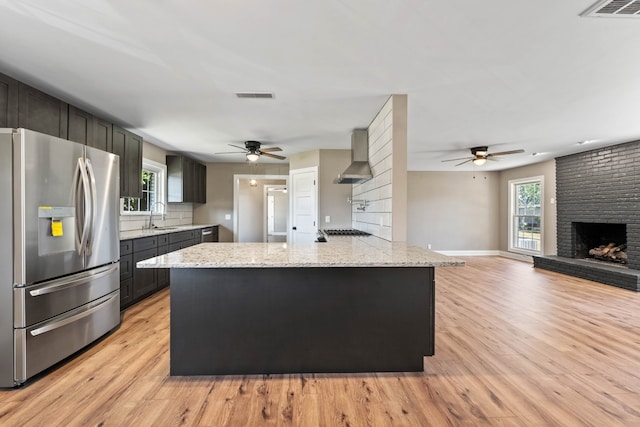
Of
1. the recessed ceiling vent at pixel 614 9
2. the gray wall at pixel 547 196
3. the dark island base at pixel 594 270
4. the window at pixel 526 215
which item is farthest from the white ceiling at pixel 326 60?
the window at pixel 526 215

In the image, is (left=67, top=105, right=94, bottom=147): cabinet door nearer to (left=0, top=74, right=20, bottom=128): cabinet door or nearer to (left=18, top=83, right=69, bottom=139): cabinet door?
(left=18, top=83, right=69, bottom=139): cabinet door

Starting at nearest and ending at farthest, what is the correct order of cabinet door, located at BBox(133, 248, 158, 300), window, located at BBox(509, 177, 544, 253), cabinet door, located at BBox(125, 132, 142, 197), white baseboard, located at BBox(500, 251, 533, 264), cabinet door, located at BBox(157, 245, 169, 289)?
cabinet door, located at BBox(133, 248, 158, 300) < cabinet door, located at BBox(125, 132, 142, 197) < cabinet door, located at BBox(157, 245, 169, 289) < window, located at BBox(509, 177, 544, 253) < white baseboard, located at BBox(500, 251, 533, 264)

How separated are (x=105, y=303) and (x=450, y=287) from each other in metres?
4.51

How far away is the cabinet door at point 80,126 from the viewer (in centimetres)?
319

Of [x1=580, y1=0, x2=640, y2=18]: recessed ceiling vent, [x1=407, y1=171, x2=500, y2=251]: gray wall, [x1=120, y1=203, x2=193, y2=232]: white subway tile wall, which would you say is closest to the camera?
[x1=580, y1=0, x2=640, y2=18]: recessed ceiling vent

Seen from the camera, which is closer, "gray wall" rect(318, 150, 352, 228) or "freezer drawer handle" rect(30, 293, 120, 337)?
"freezer drawer handle" rect(30, 293, 120, 337)

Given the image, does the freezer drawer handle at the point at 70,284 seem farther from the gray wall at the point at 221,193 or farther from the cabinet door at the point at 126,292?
the gray wall at the point at 221,193

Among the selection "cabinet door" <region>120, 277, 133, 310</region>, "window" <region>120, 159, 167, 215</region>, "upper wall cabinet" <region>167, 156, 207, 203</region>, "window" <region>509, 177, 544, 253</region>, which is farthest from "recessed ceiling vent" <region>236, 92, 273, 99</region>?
"window" <region>509, 177, 544, 253</region>

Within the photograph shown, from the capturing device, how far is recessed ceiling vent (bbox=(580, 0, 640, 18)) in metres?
1.73

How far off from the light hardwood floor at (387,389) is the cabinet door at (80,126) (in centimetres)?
206

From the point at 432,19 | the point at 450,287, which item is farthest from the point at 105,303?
the point at 450,287

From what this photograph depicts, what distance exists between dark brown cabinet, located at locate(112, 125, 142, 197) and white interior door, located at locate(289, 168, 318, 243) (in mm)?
2620

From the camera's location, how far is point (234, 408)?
1.84 m

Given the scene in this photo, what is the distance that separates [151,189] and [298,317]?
176 inches
